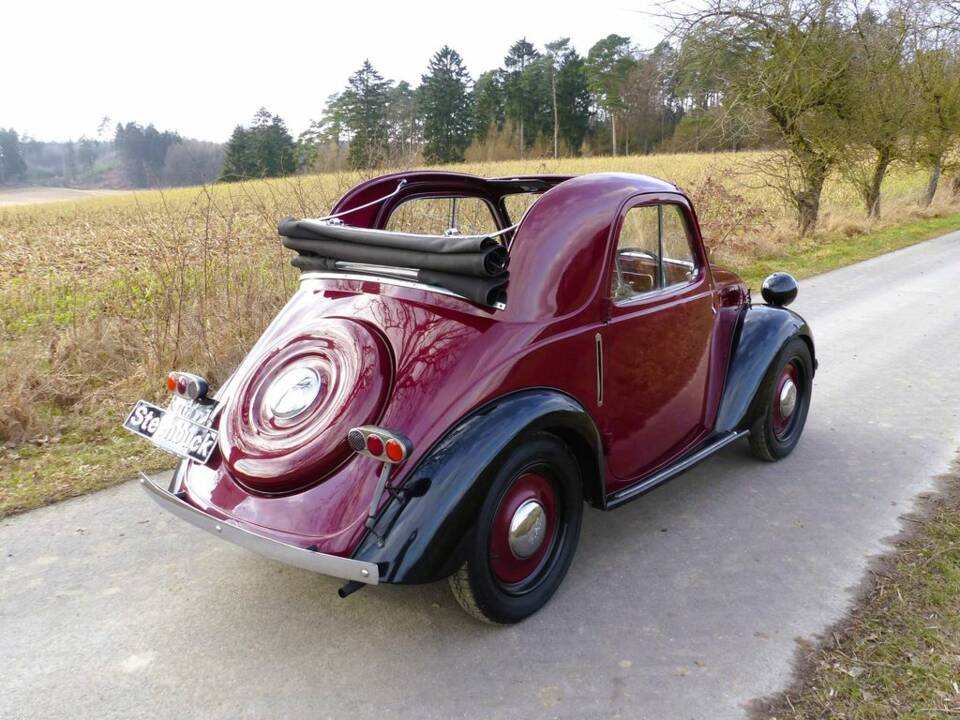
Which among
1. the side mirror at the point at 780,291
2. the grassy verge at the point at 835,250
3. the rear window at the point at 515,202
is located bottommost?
the grassy verge at the point at 835,250

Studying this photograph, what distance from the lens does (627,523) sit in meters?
3.79

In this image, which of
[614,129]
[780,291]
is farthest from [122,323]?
[614,129]

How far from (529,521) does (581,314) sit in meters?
0.90

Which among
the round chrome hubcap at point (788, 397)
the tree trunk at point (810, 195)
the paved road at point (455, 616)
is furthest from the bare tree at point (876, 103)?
the paved road at point (455, 616)

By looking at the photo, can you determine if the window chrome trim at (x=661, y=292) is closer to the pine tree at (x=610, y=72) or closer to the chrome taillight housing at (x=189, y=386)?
the chrome taillight housing at (x=189, y=386)

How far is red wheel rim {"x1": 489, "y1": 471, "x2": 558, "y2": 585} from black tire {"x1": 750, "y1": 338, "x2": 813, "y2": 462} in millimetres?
1669

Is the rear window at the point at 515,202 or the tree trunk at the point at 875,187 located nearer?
the rear window at the point at 515,202

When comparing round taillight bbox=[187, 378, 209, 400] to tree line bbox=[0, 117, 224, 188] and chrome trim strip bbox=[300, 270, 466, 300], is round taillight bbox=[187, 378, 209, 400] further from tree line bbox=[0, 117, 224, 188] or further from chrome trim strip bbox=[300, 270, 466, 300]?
tree line bbox=[0, 117, 224, 188]

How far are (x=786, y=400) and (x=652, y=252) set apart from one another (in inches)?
56.1

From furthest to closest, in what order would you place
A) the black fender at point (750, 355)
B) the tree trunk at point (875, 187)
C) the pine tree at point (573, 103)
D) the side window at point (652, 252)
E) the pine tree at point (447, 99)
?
the pine tree at point (573, 103) → the pine tree at point (447, 99) → the tree trunk at point (875, 187) → the black fender at point (750, 355) → the side window at point (652, 252)

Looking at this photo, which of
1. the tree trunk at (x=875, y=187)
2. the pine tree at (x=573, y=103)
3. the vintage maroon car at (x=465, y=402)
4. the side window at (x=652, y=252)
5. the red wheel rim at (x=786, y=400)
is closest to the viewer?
the vintage maroon car at (x=465, y=402)

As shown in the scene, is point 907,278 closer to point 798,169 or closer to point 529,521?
point 798,169

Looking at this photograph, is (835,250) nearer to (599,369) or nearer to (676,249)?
(676,249)

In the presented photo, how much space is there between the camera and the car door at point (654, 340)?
337 cm
